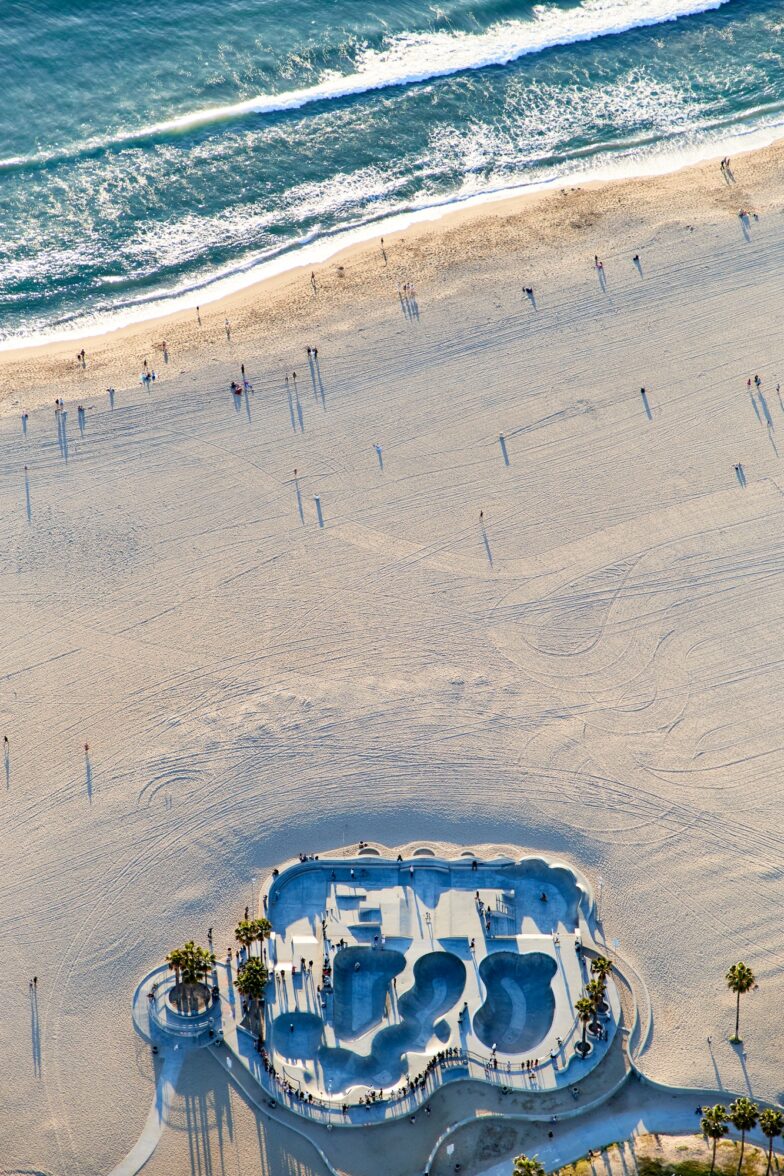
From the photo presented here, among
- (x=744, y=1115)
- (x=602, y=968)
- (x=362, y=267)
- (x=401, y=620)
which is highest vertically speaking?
(x=362, y=267)

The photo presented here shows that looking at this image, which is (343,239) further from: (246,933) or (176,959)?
(176,959)

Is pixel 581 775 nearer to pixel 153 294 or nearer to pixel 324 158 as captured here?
pixel 153 294

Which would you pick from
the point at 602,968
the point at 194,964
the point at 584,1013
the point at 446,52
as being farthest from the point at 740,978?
the point at 446,52

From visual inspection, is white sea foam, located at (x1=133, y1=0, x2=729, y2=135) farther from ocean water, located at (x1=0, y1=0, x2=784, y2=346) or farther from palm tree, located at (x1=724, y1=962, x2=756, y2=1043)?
palm tree, located at (x1=724, y1=962, x2=756, y2=1043)

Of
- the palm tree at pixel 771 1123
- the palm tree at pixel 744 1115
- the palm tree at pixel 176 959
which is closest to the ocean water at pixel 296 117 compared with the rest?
the palm tree at pixel 176 959

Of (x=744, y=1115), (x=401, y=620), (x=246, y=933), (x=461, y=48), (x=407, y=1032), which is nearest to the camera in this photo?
(x=744, y=1115)

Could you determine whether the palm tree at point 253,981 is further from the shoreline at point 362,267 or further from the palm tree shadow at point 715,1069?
the shoreline at point 362,267

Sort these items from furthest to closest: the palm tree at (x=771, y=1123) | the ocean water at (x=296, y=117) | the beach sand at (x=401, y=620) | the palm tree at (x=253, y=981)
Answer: the ocean water at (x=296, y=117) < the beach sand at (x=401, y=620) < the palm tree at (x=253, y=981) < the palm tree at (x=771, y=1123)
